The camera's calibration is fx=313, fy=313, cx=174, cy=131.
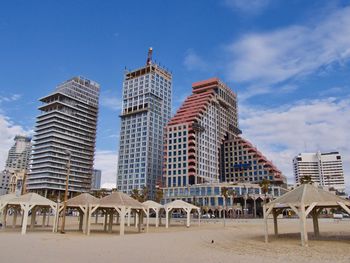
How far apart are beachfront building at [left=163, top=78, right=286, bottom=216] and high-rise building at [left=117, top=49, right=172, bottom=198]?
19598 mm

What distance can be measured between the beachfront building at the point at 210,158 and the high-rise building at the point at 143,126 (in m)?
19.6

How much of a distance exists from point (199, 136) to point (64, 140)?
70796 mm

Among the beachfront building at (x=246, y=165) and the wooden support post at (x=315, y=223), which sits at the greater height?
the beachfront building at (x=246, y=165)

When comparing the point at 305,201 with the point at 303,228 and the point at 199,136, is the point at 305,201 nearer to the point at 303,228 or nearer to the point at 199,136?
the point at 303,228

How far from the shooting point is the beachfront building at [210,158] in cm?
10619

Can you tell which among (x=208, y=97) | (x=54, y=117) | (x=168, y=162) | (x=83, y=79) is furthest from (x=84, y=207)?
(x=83, y=79)

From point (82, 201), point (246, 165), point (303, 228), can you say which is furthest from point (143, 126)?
point (303, 228)

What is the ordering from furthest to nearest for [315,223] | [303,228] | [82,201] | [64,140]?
[64,140], [82,201], [315,223], [303,228]

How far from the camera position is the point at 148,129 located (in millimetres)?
147750

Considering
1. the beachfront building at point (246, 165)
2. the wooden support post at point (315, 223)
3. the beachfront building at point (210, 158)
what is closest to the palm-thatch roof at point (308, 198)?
the wooden support post at point (315, 223)

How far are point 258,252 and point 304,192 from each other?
725 centimetres

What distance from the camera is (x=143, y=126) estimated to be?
149750mm

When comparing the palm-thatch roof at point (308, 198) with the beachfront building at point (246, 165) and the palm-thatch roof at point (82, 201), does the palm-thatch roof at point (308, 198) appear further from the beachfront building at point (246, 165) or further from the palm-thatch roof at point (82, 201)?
the beachfront building at point (246, 165)

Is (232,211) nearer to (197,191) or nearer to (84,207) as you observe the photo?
(197,191)
